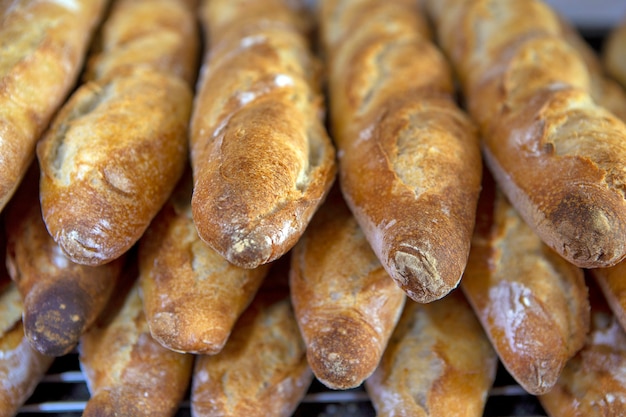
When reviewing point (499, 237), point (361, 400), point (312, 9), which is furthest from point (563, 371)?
point (312, 9)

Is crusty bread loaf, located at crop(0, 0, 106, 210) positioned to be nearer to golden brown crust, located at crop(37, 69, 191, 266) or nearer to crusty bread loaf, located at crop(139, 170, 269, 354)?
golden brown crust, located at crop(37, 69, 191, 266)

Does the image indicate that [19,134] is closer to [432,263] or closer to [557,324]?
[432,263]

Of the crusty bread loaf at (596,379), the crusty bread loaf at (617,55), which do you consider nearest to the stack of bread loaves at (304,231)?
the crusty bread loaf at (596,379)

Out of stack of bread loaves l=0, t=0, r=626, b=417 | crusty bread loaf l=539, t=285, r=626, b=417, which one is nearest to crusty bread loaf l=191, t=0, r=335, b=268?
stack of bread loaves l=0, t=0, r=626, b=417

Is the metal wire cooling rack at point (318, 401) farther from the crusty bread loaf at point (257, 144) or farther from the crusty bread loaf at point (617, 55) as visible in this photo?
the crusty bread loaf at point (617, 55)

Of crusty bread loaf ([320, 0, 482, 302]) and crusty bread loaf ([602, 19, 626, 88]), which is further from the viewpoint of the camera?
crusty bread loaf ([602, 19, 626, 88])

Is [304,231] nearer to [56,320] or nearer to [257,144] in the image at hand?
[257,144]
